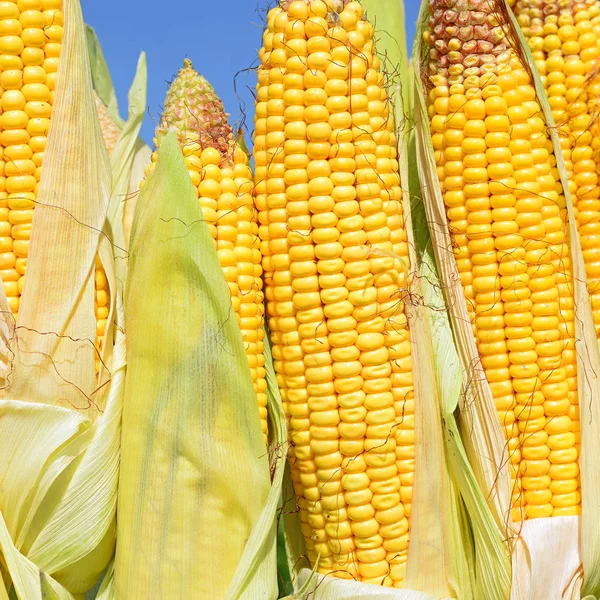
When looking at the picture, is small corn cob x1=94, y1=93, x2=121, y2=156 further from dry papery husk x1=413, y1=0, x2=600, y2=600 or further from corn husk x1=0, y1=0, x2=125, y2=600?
dry papery husk x1=413, y1=0, x2=600, y2=600

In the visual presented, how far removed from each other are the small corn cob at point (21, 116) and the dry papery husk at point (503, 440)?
108 cm

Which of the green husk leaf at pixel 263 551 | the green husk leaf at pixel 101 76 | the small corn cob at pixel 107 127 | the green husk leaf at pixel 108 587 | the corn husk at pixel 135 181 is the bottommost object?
the green husk leaf at pixel 108 587

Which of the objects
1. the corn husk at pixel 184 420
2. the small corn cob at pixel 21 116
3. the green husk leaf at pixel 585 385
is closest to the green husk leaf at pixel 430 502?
the green husk leaf at pixel 585 385

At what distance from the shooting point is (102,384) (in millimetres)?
1864

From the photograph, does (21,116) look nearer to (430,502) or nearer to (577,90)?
(430,502)

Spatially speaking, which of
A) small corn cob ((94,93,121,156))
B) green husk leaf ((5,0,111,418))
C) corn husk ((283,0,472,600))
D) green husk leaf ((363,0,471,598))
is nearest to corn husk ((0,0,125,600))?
green husk leaf ((5,0,111,418))

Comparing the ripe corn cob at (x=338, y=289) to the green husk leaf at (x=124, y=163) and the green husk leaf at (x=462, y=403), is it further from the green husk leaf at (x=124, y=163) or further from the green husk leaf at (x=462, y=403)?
the green husk leaf at (x=124, y=163)

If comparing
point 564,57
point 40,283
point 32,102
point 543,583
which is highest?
point 564,57

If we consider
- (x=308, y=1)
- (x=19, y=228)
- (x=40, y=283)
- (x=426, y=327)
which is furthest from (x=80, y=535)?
(x=308, y=1)

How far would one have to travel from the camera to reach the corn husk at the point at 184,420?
175 cm

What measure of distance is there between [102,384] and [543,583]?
1292 mm

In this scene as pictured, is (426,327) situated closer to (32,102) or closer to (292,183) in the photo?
(292,183)

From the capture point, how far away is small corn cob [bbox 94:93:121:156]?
330cm

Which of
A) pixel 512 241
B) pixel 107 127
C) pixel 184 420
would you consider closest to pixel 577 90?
pixel 512 241
